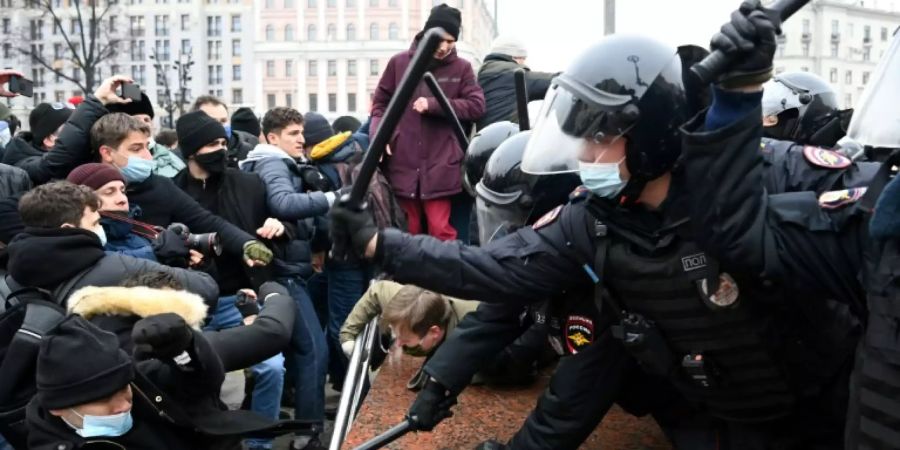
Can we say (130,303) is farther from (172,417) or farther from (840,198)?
(840,198)

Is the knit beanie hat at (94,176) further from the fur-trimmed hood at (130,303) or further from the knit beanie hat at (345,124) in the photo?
the knit beanie hat at (345,124)

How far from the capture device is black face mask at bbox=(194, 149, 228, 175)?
15.2 feet

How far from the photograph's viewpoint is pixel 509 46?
5727 millimetres

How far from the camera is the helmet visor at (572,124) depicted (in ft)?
7.88

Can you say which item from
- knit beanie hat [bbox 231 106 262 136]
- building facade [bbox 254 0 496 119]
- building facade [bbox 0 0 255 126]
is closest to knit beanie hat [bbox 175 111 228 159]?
knit beanie hat [bbox 231 106 262 136]

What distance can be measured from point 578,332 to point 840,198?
100 centimetres

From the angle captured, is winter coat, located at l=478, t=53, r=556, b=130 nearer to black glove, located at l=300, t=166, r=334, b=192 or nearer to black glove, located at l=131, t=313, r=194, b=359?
black glove, located at l=300, t=166, r=334, b=192

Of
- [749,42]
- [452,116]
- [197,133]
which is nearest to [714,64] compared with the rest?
[749,42]

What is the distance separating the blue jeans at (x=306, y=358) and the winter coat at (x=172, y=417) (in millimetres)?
1806

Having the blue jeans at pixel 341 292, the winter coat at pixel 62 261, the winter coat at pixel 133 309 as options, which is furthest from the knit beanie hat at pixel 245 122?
the winter coat at pixel 133 309

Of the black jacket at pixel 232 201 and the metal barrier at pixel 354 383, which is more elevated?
the black jacket at pixel 232 201

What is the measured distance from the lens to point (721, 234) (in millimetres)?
2088

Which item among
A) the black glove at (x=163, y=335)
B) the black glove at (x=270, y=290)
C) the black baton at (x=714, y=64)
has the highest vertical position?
the black baton at (x=714, y=64)

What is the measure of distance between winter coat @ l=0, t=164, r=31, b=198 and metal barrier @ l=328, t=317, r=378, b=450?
193 centimetres
